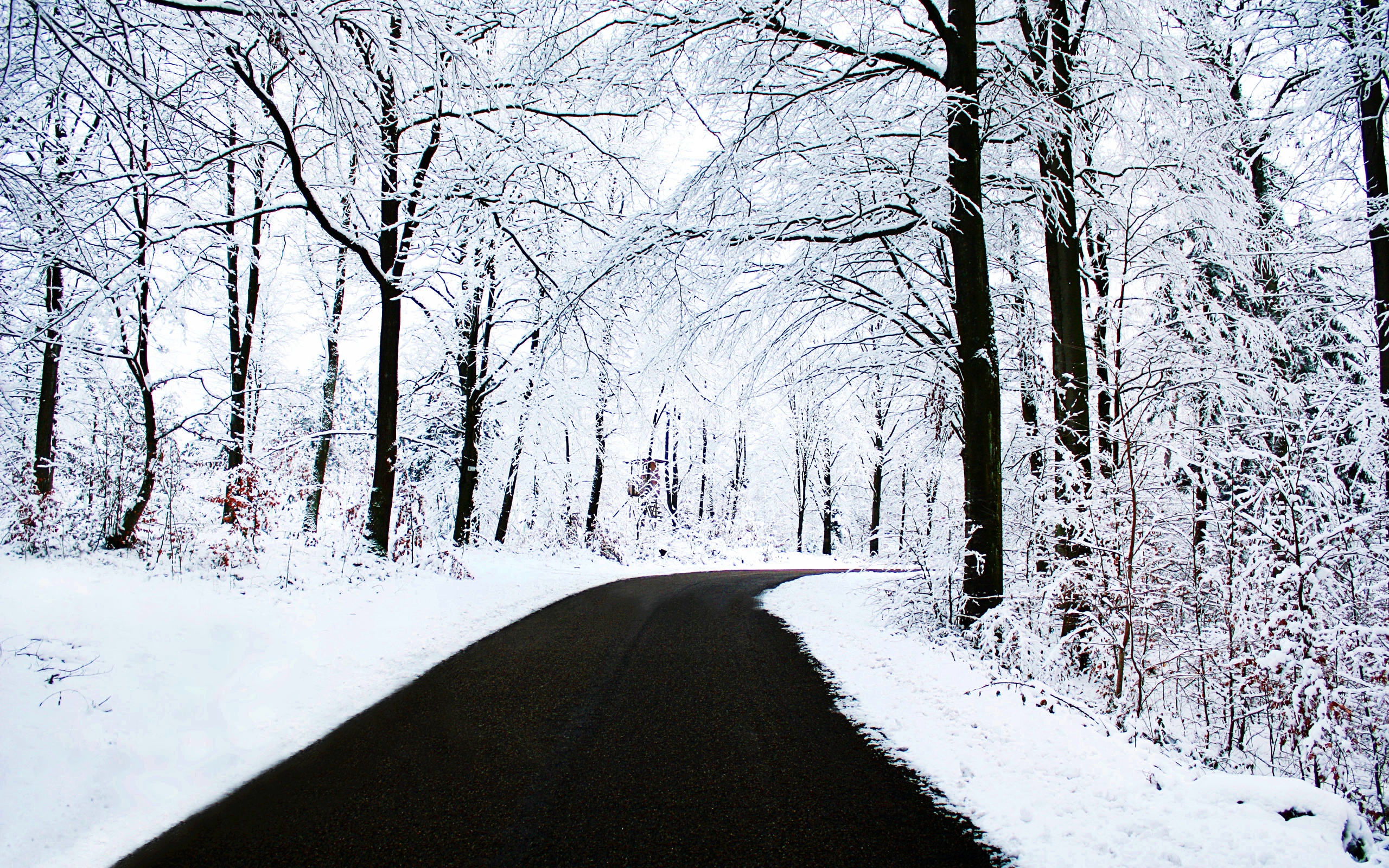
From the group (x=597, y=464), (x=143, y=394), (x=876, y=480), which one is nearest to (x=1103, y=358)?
(x=143, y=394)

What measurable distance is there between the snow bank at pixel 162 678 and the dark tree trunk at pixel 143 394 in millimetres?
765

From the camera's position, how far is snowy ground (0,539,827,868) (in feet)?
9.61

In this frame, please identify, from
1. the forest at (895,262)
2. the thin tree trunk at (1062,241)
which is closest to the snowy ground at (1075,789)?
the forest at (895,262)

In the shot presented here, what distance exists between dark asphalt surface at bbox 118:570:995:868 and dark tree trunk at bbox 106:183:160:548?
18.9ft

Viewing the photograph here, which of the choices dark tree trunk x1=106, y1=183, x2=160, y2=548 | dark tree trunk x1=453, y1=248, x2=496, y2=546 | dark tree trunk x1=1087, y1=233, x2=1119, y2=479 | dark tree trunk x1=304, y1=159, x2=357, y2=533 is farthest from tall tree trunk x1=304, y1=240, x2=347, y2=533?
dark tree trunk x1=1087, y1=233, x2=1119, y2=479

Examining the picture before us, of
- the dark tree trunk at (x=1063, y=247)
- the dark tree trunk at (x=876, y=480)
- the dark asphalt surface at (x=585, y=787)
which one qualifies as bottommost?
the dark asphalt surface at (x=585, y=787)

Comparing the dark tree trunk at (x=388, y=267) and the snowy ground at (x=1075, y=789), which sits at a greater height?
the dark tree trunk at (x=388, y=267)

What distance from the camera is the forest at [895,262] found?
440 cm

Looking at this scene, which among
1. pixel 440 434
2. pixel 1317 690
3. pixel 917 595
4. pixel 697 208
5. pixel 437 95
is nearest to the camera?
pixel 1317 690

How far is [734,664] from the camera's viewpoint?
5805 millimetres

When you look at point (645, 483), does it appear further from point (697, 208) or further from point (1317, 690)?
point (1317, 690)

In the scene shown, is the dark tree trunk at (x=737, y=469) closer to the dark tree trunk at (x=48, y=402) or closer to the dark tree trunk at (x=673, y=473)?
the dark tree trunk at (x=673, y=473)

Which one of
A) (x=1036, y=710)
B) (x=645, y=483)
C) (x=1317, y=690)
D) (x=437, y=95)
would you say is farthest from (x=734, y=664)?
(x=645, y=483)

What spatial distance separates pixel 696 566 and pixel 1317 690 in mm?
20608
